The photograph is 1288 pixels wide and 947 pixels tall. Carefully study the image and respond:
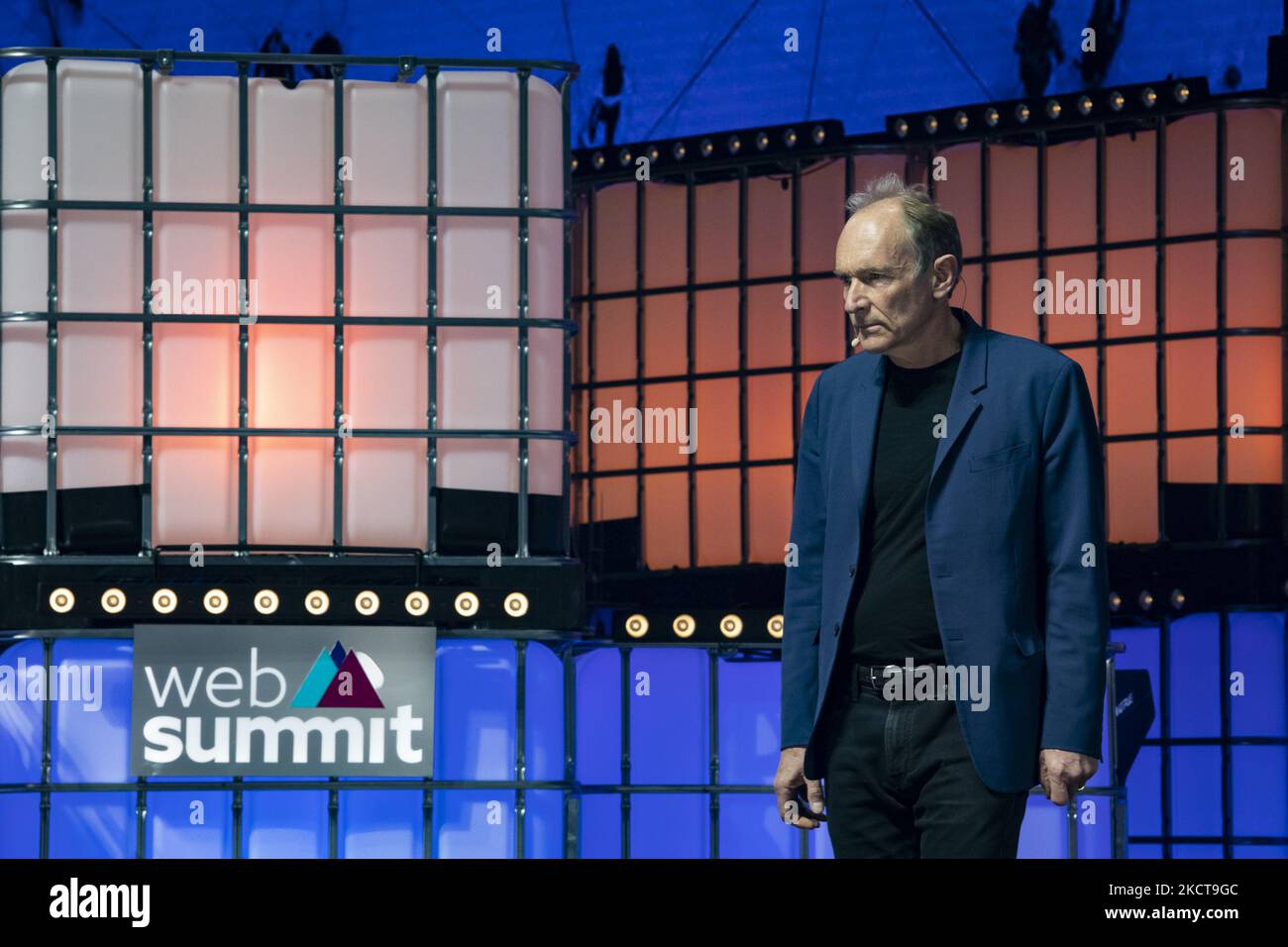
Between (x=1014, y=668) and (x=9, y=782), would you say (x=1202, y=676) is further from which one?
(x=1014, y=668)

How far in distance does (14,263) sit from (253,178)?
1.16m

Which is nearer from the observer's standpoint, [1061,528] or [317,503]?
[1061,528]

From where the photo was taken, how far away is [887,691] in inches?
153

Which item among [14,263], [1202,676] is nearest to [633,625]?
[14,263]

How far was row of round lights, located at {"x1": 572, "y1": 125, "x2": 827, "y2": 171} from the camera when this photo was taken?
14578 millimetres

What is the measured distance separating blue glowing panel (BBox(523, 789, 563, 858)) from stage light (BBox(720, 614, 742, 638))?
1.28 meters

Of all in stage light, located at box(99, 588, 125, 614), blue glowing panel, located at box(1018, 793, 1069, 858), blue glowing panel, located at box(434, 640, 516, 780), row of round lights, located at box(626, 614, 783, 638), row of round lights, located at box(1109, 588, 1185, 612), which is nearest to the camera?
stage light, located at box(99, 588, 125, 614)

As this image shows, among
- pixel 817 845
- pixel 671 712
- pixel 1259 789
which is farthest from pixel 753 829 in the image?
pixel 1259 789

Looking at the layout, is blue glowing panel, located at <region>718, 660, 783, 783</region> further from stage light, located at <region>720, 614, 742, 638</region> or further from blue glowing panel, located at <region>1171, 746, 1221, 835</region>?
blue glowing panel, located at <region>1171, 746, 1221, 835</region>

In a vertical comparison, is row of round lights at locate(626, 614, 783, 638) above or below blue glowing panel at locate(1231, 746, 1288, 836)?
above

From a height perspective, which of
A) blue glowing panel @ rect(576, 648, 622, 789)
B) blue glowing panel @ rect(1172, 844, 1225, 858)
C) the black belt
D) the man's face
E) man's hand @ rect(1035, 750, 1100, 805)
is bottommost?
blue glowing panel @ rect(1172, 844, 1225, 858)

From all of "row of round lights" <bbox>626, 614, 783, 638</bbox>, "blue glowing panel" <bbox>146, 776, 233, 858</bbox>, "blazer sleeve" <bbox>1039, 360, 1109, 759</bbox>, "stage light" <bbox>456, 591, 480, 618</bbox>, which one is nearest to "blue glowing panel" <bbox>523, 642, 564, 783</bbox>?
"stage light" <bbox>456, 591, 480, 618</bbox>

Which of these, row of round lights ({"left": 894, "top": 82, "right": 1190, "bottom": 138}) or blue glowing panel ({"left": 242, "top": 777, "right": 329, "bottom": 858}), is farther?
row of round lights ({"left": 894, "top": 82, "right": 1190, "bottom": 138})

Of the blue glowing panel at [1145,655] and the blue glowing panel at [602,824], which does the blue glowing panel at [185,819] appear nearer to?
the blue glowing panel at [602,824]
